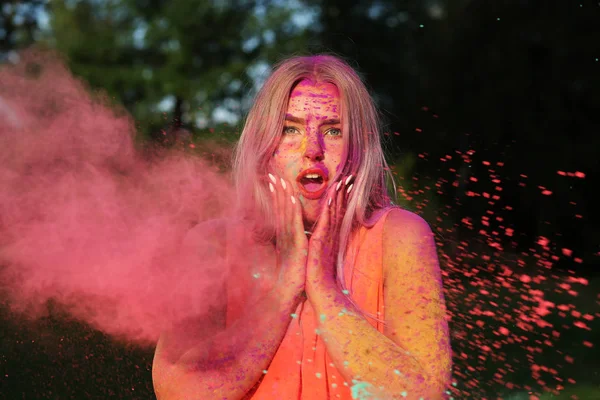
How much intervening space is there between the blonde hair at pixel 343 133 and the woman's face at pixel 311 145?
24 mm

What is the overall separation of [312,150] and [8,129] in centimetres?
243

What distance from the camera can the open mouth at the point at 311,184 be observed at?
196 cm

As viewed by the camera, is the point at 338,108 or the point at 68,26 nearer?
the point at 338,108

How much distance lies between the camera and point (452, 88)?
1366cm

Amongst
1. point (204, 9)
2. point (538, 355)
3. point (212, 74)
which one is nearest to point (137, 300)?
point (538, 355)

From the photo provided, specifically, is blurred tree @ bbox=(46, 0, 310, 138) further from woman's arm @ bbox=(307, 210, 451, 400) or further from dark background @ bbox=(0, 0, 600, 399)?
woman's arm @ bbox=(307, 210, 451, 400)

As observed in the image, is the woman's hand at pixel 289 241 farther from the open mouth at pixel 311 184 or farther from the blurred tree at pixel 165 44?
the blurred tree at pixel 165 44

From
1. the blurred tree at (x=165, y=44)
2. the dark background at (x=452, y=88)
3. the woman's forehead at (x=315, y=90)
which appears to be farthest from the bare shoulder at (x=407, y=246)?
the blurred tree at (x=165, y=44)

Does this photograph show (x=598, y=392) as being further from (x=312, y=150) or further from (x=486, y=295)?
(x=312, y=150)

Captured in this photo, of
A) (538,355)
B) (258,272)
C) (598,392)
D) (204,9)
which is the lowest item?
(538,355)

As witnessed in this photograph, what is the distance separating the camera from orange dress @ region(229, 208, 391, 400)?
177cm

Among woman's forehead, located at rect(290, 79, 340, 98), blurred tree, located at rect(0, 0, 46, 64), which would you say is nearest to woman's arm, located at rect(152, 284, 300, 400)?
woman's forehead, located at rect(290, 79, 340, 98)

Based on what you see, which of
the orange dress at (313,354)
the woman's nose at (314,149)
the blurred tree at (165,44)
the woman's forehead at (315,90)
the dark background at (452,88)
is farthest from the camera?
the blurred tree at (165,44)

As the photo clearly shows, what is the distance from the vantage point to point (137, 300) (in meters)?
2.95
